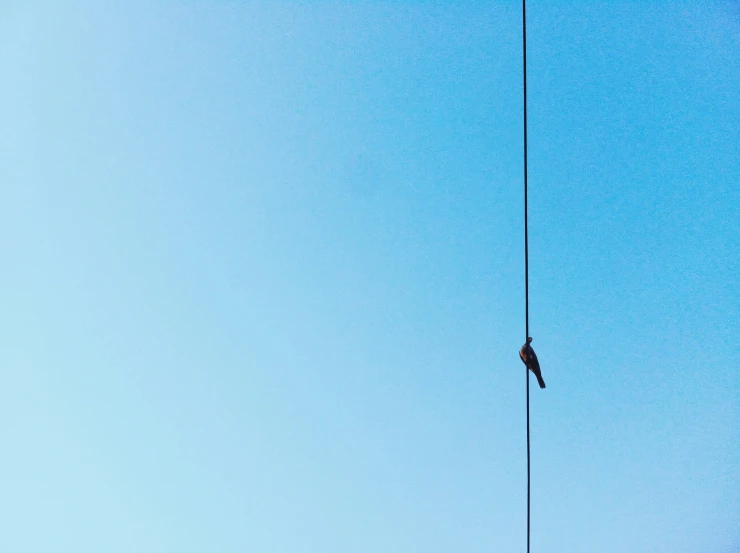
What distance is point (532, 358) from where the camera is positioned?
19.7ft
